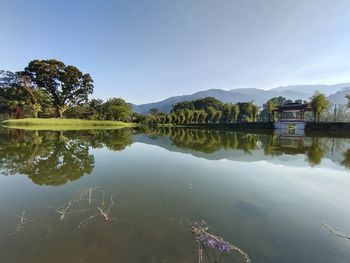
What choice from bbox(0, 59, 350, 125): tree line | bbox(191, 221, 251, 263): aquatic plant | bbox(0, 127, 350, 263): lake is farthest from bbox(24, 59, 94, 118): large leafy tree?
bbox(191, 221, 251, 263): aquatic plant

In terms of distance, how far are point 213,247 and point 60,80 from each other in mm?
41380

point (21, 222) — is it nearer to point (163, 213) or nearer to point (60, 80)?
point (163, 213)

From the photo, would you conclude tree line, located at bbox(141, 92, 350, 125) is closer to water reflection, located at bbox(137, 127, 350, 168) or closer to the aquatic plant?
water reflection, located at bbox(137, 127, 350, 168)

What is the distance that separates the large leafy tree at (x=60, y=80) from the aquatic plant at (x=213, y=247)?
3981 centimetres

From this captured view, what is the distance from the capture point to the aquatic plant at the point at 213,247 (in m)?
2.54

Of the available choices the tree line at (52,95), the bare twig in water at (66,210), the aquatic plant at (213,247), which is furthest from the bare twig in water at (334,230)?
the tree line at (52,95)

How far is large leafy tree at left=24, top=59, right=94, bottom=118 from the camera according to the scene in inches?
1375

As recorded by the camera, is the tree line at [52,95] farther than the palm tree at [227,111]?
No

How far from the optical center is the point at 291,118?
33.2m

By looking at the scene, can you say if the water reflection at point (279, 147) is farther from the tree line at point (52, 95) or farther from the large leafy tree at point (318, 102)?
the tree line at point (52, 95)

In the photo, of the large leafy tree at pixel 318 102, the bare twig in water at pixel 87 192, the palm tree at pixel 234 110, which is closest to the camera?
the bare twig in water at pixel 87 192

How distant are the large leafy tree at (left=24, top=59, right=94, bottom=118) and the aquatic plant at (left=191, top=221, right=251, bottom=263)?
39.8m

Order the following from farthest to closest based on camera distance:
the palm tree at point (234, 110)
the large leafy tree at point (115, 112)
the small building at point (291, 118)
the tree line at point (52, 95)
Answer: the large leafy tree at point (115, 112)
the palm tree at point (234, 110)
the tree line at point (52, 95)
the small building at point (291, 118)

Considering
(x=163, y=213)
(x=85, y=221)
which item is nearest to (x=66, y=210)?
(x=85, y=221)
